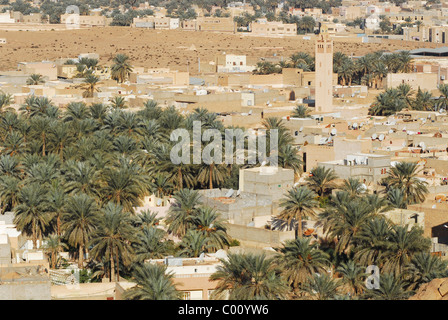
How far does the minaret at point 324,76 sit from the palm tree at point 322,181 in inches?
811

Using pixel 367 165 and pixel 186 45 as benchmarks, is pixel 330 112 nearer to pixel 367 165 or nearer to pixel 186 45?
pixel 367 165

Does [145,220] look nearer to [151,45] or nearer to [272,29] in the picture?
[151,45]

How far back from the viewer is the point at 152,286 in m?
24.6

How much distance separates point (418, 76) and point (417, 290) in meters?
45.7

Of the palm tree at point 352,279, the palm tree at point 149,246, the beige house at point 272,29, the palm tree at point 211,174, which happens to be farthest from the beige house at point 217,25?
the palm tree at point 352,279

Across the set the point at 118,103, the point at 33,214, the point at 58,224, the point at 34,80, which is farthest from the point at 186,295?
the point at 34,80

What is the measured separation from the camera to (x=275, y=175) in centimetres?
3772

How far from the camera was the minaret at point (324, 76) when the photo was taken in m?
59.7

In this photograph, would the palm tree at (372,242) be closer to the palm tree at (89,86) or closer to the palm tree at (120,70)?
the palm tree at (89,86)

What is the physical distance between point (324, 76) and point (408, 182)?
966 inches

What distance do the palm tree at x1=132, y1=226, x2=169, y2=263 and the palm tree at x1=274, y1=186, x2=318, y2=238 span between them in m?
4.47
